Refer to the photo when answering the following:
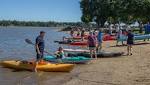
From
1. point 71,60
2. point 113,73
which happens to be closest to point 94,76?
point 113,73

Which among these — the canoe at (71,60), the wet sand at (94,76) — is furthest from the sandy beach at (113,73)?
the canoe at (71,60)

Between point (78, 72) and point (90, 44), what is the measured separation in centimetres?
453

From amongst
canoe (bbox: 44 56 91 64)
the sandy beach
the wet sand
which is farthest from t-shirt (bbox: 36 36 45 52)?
canoe (bbox: 44 56 91 64)

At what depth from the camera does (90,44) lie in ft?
74.7

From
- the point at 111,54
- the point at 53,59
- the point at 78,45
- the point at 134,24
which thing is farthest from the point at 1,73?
the point at 134,24

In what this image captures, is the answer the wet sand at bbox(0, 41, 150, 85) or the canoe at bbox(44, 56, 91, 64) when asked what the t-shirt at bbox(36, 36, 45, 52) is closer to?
the wet sand at bbox(0, 41, 150, 85)

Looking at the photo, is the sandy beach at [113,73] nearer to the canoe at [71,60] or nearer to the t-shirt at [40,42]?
the canoe at [71,60]

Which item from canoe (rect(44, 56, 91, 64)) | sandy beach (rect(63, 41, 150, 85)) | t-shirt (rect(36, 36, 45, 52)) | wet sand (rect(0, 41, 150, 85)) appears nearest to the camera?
sandy beach (rect(63, 41, 150, 85))

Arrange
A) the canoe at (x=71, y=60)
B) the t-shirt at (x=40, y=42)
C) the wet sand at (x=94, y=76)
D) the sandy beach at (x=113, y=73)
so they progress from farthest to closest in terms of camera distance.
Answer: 1. the canoe at (x=71, y=60)
2. the t-shirt at (x=40, y=42)
3. the wet sand at (x=94, y=76)
4. the sandy beach at (x=113, y=73)

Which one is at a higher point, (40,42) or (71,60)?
(40,42)

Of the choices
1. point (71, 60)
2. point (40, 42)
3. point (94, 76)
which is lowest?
point (94, 76)

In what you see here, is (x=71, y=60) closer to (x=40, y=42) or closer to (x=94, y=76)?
(x=40, y=42)

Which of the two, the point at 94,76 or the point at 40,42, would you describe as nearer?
the point at 94,76

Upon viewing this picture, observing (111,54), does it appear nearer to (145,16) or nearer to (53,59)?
(53,59)
